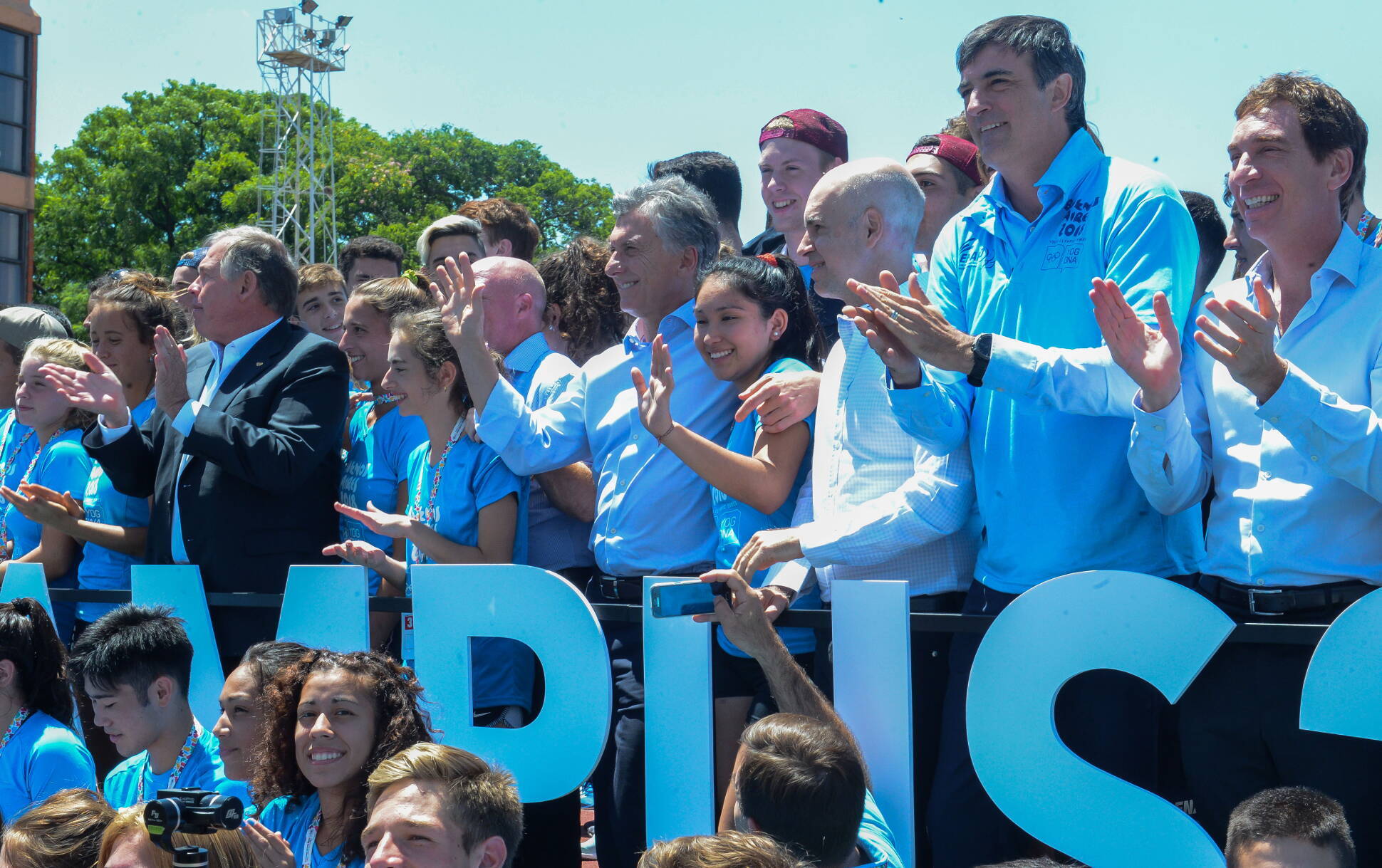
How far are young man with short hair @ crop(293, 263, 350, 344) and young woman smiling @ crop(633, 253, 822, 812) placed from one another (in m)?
2.99

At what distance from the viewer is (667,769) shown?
3.77 m

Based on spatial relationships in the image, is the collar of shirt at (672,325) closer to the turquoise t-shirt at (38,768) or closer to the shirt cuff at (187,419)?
the shirt cuff at (187,419)

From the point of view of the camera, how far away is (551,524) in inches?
187

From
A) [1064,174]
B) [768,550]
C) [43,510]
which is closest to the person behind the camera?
[1064,174]

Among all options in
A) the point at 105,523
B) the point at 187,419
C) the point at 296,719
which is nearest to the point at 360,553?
the point at 187,419

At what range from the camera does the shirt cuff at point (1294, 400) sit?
276 centimetres

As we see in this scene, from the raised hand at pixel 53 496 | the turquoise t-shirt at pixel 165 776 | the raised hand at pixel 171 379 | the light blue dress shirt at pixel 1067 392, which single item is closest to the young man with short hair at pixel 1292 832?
the light blue dress shirt at pixel 1067 392

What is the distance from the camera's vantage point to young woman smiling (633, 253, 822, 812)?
3812mm

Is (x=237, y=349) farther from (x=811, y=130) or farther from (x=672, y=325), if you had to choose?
(x=811, y=130)

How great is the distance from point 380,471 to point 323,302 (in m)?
1.90

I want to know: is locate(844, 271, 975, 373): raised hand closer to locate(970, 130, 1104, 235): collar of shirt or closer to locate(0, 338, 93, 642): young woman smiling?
locate(970, 130, 1104, 235): collar of shirt

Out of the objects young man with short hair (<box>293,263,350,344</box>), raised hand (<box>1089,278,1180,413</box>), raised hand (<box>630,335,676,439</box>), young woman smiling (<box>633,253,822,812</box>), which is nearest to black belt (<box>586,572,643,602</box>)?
young woman smiling (<box>633,253,822,812</box>)

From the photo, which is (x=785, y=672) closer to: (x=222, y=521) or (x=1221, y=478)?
(x=1221, y=478)

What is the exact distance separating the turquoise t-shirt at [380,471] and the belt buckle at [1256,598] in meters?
2.95
